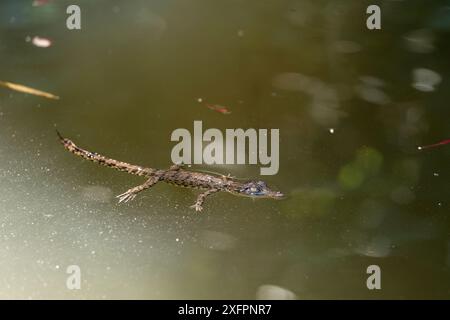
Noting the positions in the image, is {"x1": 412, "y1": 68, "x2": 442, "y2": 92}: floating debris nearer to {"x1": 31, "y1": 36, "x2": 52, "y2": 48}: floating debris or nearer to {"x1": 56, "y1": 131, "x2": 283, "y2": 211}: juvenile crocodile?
{"x1": 56, "y1": 131, "x2": 283, "y2": 211}: juvenile crocodile

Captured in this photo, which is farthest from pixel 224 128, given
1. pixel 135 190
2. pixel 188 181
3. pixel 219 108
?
pixel 135 190

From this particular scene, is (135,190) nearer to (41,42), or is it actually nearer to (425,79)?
(41,42)

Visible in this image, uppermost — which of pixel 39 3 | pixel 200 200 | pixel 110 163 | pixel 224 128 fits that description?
pixel 39 3

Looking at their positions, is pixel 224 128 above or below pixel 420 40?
below

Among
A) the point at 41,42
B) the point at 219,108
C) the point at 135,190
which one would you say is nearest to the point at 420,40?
the point at 219,108

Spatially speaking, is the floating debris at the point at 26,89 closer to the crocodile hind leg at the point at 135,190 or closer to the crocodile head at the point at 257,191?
the crocodile hind leg at the point at 135,190

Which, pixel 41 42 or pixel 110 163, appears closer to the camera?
pixel 110 163
